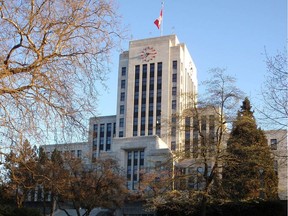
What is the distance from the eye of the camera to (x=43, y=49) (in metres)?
10.5

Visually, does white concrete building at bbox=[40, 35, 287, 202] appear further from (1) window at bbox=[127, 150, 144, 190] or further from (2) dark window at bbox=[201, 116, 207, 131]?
(2) dark window at bbox=[201, 116, 207, 131]

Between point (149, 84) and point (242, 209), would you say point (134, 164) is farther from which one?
point (242, 209)

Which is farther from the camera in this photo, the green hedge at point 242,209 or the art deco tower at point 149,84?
the art deco tower at point 149,84

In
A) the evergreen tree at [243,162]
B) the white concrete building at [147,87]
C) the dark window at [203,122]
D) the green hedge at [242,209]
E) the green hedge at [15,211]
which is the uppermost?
the white concrete building at [147,87]

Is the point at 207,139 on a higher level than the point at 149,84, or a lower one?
lower

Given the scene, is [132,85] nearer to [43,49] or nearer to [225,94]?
[225,94]

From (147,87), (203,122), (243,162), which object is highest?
(147,87)

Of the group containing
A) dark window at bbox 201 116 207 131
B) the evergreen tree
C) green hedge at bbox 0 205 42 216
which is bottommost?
green hedge at bbox 0 205 42 216

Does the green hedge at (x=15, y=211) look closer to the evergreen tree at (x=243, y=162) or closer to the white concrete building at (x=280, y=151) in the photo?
the evergreen tree at (x=243, y=162)

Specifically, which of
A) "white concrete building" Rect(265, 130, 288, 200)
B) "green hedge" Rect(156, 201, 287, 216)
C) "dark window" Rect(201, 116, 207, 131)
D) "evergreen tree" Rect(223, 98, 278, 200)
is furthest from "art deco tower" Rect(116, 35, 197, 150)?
"dark window" Rect(201, 116, 207, 131)

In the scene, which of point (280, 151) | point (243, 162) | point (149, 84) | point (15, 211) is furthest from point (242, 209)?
Result: point (149, 84)

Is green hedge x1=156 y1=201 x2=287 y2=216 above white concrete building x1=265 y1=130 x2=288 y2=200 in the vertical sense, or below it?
below

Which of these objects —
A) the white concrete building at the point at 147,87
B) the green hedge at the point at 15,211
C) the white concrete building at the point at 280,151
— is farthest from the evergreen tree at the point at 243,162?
the white concrete building at the point at 147,87

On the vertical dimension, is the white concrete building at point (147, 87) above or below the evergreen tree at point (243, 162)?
above
